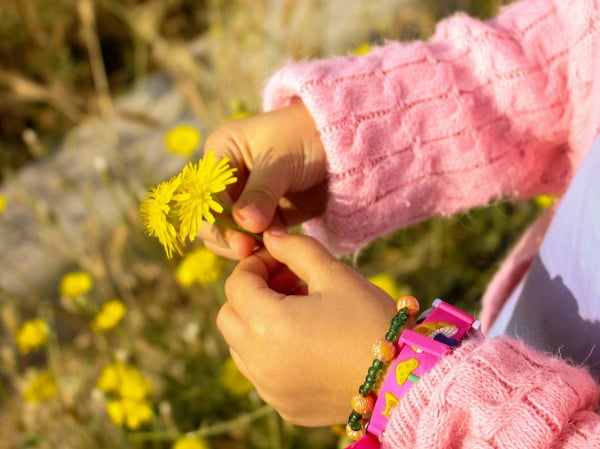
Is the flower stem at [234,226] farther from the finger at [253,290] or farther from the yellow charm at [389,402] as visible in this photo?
the yellow charm at [389,402]

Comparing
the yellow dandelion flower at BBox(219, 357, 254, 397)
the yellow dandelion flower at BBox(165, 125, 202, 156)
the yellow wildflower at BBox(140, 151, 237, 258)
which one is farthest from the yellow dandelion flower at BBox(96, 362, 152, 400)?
the yellow wildflower at BBox(140, 151, 237, 258)

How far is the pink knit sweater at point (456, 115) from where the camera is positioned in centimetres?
60

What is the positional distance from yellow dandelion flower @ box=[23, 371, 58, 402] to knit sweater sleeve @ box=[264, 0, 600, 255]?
1.83 ft

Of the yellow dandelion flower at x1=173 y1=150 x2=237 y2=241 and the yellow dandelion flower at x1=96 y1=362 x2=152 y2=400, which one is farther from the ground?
the yellow dandelion flower at x1=173 y1=150 x2=237 y2=241

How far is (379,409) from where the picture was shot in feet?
1.49

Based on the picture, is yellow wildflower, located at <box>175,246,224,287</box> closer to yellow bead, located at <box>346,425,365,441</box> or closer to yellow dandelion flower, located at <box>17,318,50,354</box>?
yellow dandelion flower, located at <box>17,318,50,354</box>

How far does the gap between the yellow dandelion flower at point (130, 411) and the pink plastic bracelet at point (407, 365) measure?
0.55 m

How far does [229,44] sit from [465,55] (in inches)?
28.5

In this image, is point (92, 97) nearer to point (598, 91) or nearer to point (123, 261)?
point (123, 261)

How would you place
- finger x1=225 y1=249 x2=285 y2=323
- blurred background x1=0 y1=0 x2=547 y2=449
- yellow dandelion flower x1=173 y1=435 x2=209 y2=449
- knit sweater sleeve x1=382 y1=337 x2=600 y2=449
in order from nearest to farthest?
knit sweater sleeve x1=382 y1=337 x2=600 y2=449 < finger x1=225 y1=249 x2=285 y2=323 < yellow dandelion flower x1=173 y1=435 x2=209 y2=449 < blurred background x1=0 y1=0 x2=547 y2=449

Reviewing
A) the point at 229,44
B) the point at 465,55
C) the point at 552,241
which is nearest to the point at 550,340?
the point at 552,241

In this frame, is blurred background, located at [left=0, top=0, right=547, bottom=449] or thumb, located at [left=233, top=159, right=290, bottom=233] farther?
blurred background, located at [left=0, top=0, right=547, bottom=449]

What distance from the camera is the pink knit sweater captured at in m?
0.60

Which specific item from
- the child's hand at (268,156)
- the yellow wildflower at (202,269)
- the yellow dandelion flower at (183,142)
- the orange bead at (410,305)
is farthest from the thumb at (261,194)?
the yellow dandelion flower at (183,142)
